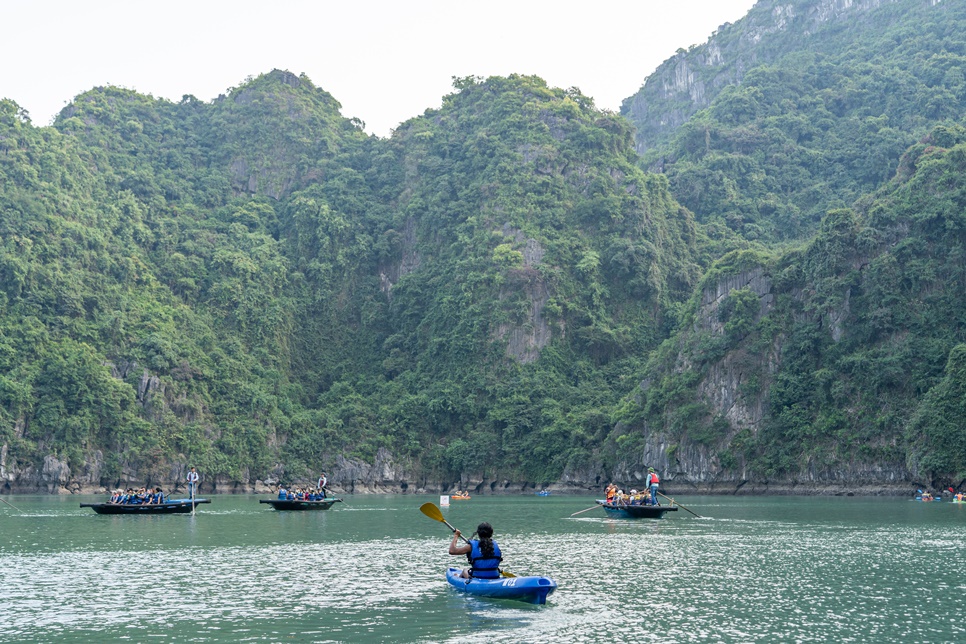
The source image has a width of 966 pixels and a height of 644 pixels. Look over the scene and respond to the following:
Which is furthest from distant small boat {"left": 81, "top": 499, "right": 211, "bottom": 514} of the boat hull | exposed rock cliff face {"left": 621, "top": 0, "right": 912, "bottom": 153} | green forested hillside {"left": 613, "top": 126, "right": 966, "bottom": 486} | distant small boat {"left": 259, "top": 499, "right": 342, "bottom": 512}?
exposed rock cliff face {"left": 621, "top": 0, "right": 912, "bottom": 153}

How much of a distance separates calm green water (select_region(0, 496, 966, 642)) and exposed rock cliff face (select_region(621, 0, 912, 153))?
13935 cm

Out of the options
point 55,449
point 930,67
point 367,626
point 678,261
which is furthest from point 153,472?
point 930,67

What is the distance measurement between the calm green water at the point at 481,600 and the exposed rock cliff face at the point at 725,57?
139 metres

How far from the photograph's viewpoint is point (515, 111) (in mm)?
133875

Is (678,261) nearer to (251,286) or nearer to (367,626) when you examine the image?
(251,286)

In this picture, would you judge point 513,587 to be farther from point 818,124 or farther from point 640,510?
point 818,124

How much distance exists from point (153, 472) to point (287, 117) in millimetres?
66739

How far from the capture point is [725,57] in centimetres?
17800

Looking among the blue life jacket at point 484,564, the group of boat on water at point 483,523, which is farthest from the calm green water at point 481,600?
the blue life jacket at point 484,564

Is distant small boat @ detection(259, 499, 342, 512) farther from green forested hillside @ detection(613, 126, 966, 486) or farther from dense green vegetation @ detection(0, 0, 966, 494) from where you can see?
green forested hillside @ detection(613, 126, 966, 486)

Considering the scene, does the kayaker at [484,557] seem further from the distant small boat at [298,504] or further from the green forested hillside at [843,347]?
the green forested hillside at [843,347]

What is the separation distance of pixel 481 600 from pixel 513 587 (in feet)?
3.70

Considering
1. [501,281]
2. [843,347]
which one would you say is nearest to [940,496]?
[843,347]

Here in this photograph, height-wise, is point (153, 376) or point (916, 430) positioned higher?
point (153, 376)
